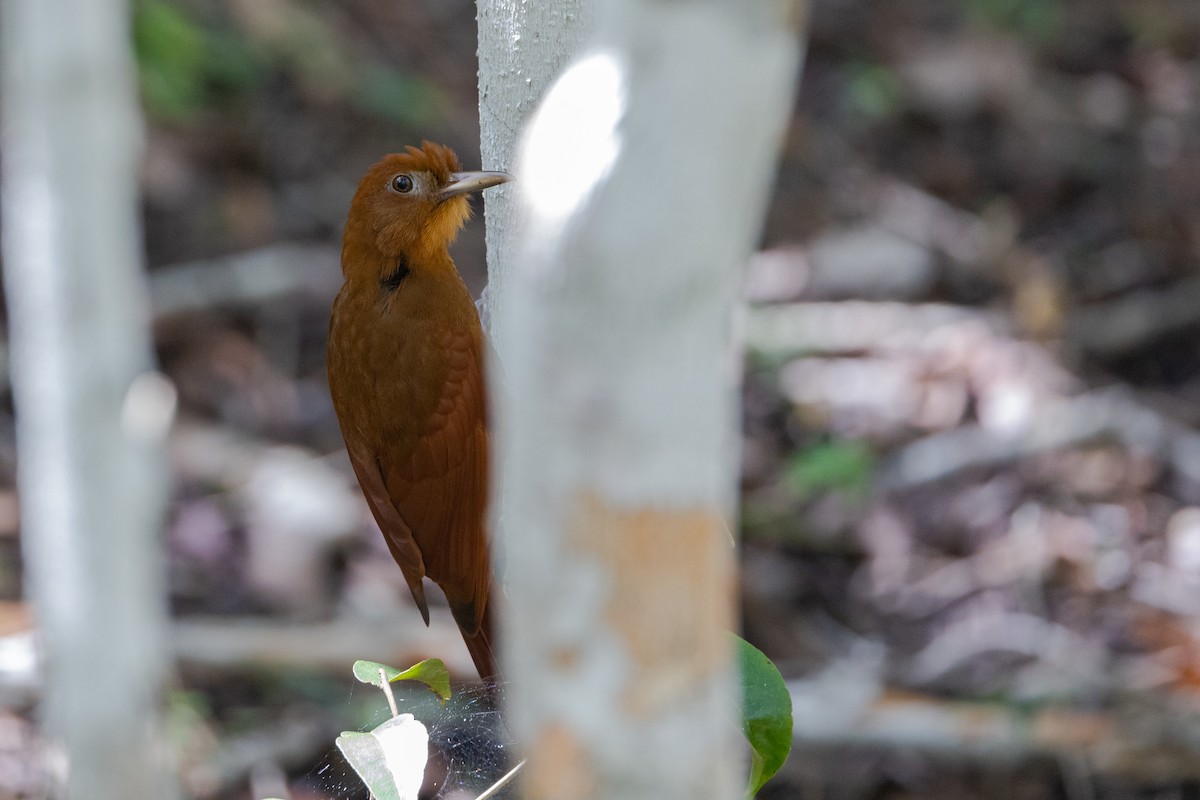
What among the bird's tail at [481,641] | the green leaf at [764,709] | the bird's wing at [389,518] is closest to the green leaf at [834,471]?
the bird's tail at [481,641]

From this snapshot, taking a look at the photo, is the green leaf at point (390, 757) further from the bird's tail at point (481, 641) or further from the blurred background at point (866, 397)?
the bird's tail at point (481, 641)

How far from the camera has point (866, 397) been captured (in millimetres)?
4770

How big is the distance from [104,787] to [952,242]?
4.47m

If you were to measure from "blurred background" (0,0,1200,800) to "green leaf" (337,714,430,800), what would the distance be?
30 cm

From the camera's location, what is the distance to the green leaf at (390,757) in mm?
1286

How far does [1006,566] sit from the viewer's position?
13.0ft

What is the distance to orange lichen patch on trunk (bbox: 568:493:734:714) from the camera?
2.46 ft

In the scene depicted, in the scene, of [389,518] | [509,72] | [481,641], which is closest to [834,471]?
[481,641]

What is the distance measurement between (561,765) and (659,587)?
12cm

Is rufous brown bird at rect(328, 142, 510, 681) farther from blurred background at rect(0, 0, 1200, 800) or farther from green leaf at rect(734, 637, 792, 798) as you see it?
green leaf at rect(734, 637, 792, 798)

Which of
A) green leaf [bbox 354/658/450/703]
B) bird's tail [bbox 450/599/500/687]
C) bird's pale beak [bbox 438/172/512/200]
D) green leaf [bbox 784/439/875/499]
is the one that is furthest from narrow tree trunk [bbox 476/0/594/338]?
green leaf [bbox 784/439/875/499]

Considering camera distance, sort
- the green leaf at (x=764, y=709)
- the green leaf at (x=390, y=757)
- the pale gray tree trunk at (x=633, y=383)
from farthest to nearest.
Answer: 1. the green leaf at (x=764, y=709)
2. the green leaf at (x=390, y=757)
3. the pale gray tree trunk at (x=633, y=383)

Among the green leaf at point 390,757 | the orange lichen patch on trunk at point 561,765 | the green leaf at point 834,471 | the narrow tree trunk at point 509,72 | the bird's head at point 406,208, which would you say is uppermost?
the narrow tree trunk at point 509,72

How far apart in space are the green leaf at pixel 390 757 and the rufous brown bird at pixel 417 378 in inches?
29.9
